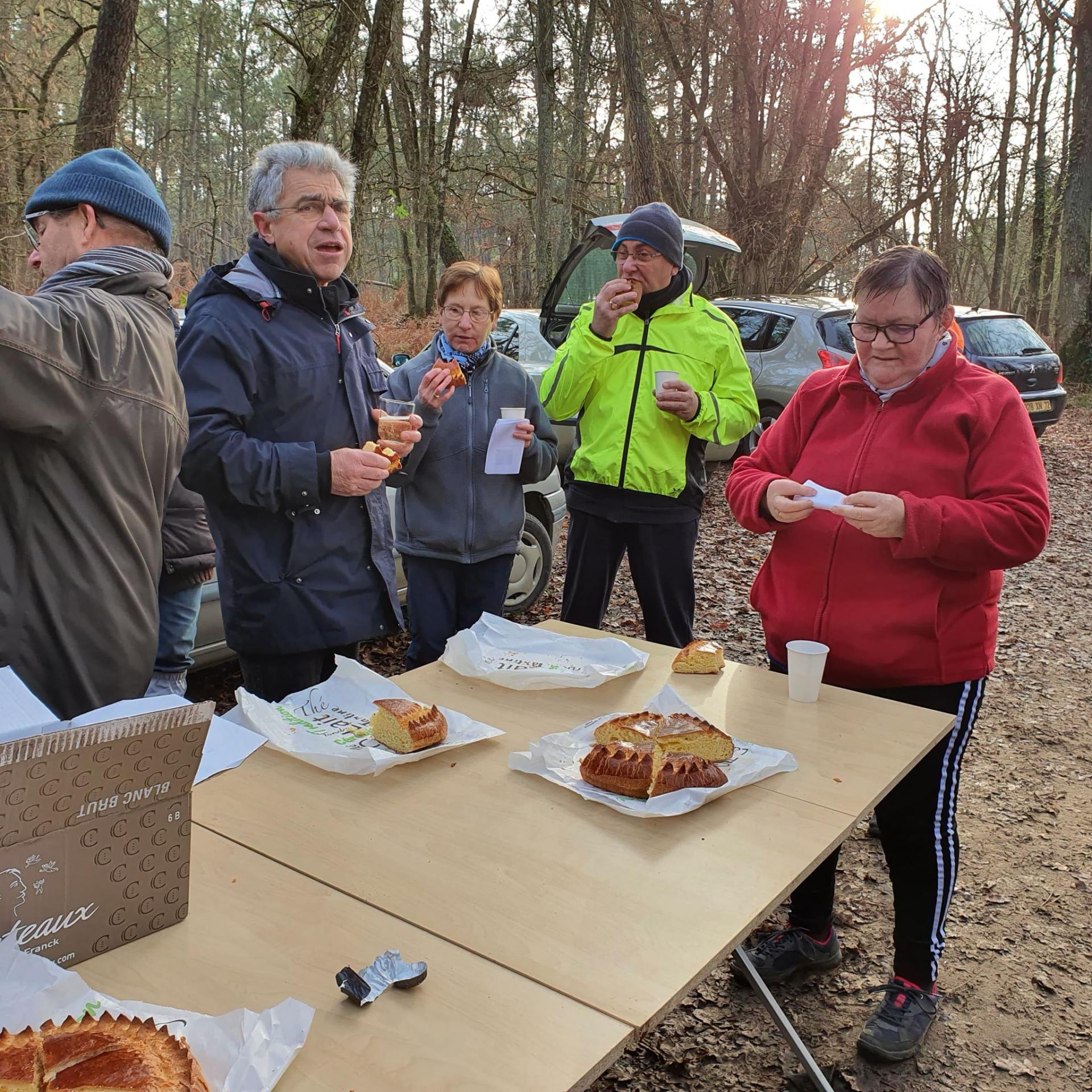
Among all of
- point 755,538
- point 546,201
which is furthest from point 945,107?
point 755,538

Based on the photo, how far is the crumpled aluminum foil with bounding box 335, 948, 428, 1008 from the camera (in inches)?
46.9

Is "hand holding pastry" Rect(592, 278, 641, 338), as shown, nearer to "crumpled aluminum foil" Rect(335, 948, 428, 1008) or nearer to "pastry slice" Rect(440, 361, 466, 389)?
"pastry slice" Rect(440, 361, 466, 389)

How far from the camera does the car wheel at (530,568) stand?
541cm

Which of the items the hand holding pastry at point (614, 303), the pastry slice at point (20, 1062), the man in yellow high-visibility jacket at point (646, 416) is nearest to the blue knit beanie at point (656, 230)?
the man in yellow high-visibility jacket at point (646, 416)

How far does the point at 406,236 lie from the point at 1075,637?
1834 cm

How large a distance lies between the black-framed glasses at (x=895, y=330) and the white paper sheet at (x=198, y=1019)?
1950mm

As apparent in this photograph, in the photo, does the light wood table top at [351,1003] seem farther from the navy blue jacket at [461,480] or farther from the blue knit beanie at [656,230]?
the blue knit beanie at [656,230]

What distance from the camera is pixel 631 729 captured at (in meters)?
1.96

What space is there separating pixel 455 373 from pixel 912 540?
1703 mm

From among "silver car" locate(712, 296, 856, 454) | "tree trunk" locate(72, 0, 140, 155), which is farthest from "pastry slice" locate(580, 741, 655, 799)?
"silver car" locate(712, 296, 856, 454)

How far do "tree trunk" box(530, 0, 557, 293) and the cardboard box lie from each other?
15188 mm

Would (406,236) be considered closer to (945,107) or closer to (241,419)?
(945,107)

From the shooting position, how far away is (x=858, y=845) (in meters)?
3.59

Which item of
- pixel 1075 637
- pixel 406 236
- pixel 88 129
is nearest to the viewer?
pixel 1075 637
